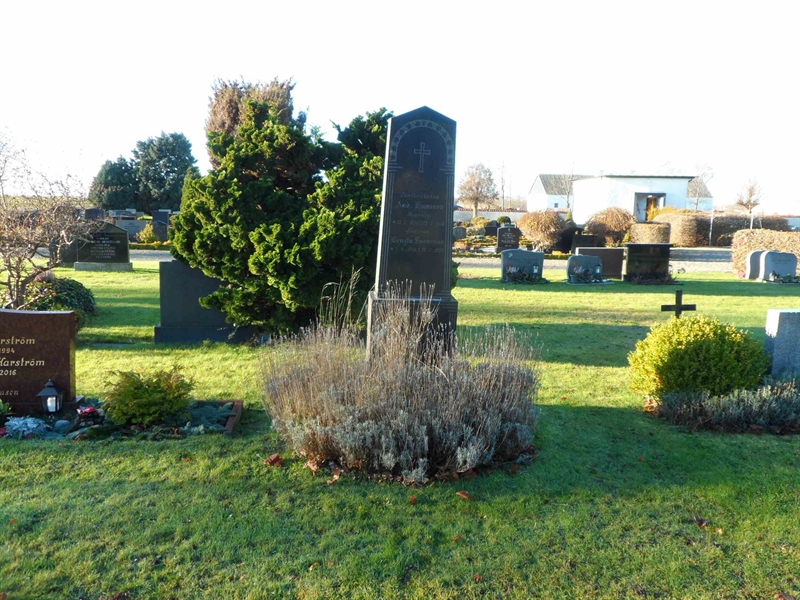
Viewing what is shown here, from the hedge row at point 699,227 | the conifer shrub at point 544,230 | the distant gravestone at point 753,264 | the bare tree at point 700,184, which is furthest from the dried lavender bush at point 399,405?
the bare tree at point 700,184

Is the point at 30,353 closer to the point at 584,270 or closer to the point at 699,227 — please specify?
the point at 584,270

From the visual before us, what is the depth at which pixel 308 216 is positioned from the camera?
909 cm

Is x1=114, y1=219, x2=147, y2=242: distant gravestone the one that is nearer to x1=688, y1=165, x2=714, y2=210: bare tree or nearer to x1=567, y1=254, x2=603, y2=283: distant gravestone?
x1=567, y1=254, x2=603, y2=283: distant gravestone

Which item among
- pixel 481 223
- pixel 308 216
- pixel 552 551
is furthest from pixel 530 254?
pixel 481 223

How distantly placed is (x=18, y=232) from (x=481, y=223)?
134 feet

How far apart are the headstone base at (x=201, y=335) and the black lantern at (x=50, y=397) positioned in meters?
3.87

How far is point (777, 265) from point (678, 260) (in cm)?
1124

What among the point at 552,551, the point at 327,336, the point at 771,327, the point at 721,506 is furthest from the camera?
the point at 771,327

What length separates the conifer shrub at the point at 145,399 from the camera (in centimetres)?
571

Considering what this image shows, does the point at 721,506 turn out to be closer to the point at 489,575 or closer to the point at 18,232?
the point at 489,575

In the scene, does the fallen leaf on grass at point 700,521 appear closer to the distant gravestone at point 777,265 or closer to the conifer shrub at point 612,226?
the distant gravestone at point 777,265

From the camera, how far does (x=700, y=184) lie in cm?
7794

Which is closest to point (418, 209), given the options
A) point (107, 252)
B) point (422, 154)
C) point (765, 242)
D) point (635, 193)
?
point (422, 154)

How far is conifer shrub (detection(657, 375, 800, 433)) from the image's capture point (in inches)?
242
